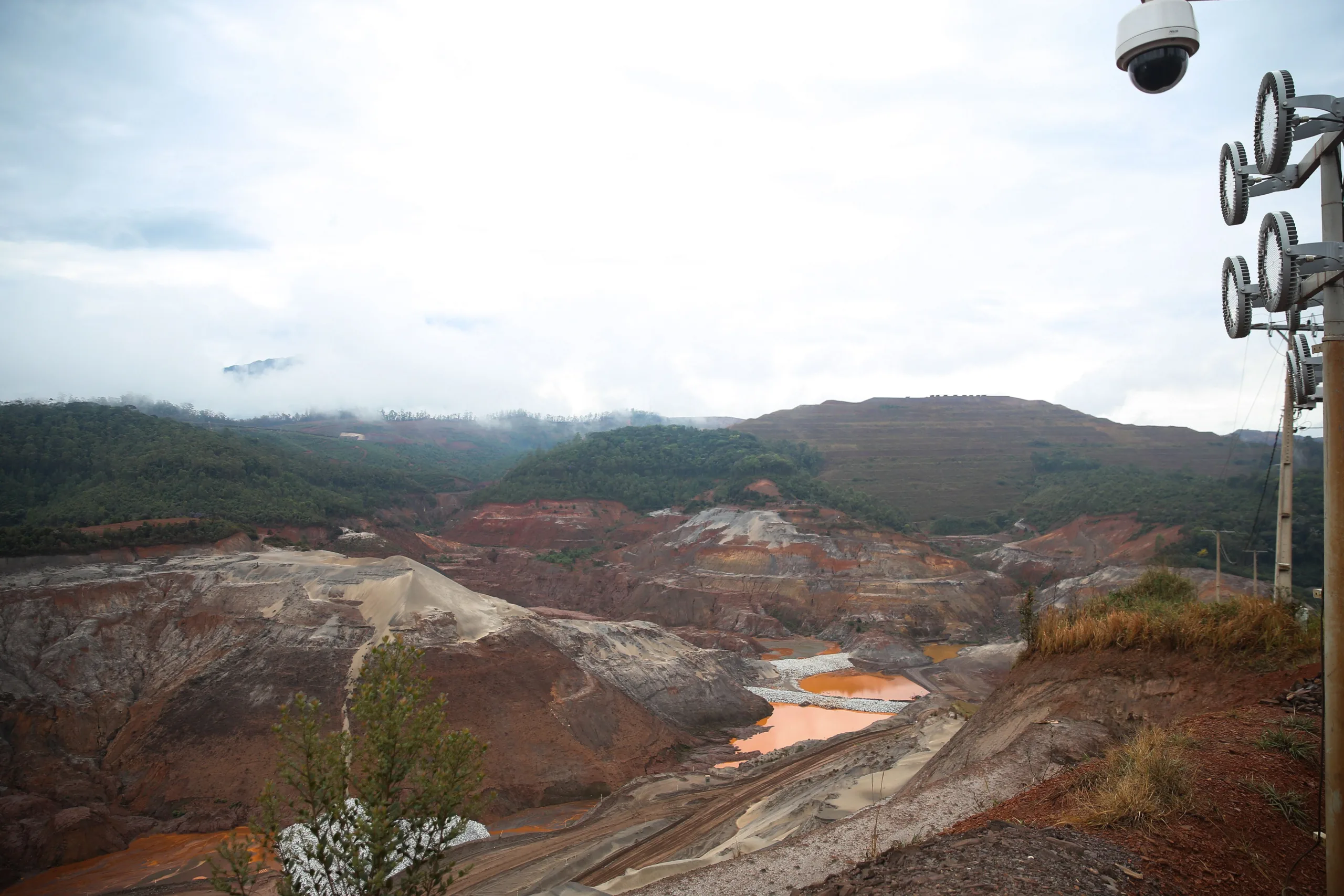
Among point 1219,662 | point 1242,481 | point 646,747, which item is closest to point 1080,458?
point 1242,481

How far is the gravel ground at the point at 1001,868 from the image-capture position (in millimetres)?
5484

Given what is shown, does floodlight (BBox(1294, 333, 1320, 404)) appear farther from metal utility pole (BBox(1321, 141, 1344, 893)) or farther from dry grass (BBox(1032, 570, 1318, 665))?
dry grass (BBox(1032, 570, 1318, 665))

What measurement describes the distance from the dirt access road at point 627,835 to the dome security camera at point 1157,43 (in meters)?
14.9

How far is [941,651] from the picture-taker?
46.9 m

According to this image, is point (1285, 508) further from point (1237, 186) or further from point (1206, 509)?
point (1206, 509)

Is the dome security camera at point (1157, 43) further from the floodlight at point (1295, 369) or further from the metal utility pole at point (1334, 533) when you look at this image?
the floodlight at point (1295, 369)

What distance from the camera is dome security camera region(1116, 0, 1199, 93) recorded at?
426 centimetres

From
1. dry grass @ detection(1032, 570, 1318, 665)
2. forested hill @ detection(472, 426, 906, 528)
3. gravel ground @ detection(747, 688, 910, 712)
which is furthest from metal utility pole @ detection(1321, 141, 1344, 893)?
forested hill @ detection(472, 426, 906, 528)

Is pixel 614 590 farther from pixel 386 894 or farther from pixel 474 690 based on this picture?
pixel 386 894

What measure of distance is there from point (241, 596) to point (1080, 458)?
117629mm

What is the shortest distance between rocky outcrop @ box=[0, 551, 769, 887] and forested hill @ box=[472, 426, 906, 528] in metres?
44.7

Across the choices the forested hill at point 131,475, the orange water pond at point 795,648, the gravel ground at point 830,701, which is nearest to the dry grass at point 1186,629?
the gravel ground at point 830,701

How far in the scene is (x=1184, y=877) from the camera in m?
5.60

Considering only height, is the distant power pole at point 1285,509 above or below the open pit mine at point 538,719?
above
